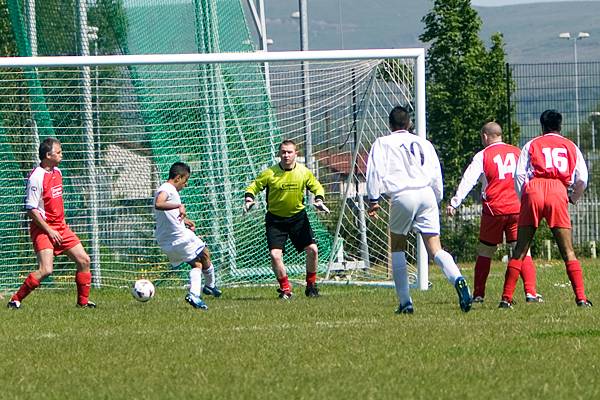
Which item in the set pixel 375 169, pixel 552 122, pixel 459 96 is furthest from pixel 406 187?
pixel 459 96

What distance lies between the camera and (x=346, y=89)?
1794 centimetres

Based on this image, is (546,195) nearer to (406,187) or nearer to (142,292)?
(406,187)

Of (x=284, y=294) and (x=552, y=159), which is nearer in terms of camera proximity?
(x=552, y=159)

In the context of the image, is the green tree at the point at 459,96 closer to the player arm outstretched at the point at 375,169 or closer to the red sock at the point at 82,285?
the red sock at the point at 82,285

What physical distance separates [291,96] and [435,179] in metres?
6.26

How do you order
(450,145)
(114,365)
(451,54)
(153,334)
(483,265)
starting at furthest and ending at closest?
(451,54)
(450,145)
(483,265)
(153,334)
(114,365)

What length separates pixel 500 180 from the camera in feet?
45.1

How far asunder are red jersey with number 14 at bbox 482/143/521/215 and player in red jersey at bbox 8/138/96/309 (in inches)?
169

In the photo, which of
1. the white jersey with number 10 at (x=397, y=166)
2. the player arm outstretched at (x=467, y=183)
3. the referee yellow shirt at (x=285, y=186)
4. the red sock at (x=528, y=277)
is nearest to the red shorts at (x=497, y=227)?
the red sock at (x=528, y=277)

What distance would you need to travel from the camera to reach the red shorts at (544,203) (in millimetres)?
12430

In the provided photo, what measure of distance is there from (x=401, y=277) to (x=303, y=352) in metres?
3.19

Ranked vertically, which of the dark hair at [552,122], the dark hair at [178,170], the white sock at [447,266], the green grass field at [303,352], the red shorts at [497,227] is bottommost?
the green grass field at [303,352]

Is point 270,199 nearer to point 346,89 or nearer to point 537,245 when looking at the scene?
point 346,89

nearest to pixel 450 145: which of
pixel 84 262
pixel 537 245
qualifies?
pixel 537 245
